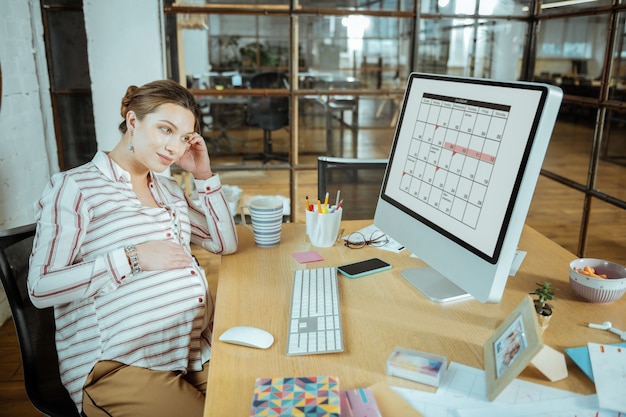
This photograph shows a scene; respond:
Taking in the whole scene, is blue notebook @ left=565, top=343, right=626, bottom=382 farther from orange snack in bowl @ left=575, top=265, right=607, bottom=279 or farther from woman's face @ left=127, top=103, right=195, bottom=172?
woman's face @ left=127, top=103, right=195, bottom=172

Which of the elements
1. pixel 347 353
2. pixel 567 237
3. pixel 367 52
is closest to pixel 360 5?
pixel 367 52

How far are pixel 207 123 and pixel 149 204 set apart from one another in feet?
5.06

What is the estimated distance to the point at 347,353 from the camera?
1037 millimetres

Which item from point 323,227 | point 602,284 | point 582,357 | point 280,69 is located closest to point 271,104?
point 280,69

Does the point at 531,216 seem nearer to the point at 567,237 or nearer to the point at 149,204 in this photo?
the point at 567,237

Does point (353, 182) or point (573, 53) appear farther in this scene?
point (573, 53)

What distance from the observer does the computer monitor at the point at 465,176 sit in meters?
1.01

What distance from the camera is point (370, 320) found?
117 centimetres

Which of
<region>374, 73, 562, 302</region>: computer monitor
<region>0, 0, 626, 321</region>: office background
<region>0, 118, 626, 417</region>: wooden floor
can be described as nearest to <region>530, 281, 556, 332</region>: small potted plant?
<region>374, 73, 562, 302</region>: computer monitor

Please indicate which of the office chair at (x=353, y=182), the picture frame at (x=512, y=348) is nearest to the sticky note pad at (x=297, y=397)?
the picture frame at (x=512, y=348)

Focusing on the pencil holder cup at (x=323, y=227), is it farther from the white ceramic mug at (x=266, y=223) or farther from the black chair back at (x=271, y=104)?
the black chair back at (x=271, y=104)

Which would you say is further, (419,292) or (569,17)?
(569,17)

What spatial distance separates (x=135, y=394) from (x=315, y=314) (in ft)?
1.48

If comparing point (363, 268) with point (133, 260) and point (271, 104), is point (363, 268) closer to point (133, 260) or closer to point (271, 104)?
point (133, 260)
